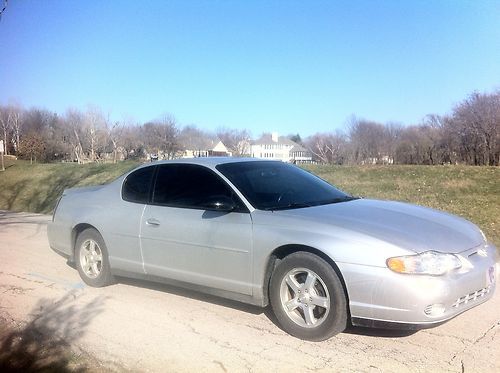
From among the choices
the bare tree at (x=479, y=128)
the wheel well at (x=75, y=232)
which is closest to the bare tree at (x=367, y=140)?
the bare tree at (x=479, y=128)

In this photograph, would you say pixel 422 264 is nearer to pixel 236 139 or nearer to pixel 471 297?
pixel 471 297

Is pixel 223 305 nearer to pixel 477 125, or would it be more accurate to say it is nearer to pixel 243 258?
pixel 243 258

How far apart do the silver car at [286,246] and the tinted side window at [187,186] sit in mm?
13

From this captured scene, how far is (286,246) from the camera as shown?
4305mm

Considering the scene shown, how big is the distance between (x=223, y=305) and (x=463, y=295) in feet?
7.65

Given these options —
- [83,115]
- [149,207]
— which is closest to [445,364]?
[149,207]

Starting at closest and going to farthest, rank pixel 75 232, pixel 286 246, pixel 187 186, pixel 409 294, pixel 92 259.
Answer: pixel 409 294, pixel 286 246, pixel 187 186, pixel 92 259, pixel 75 232

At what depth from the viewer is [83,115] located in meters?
68.9

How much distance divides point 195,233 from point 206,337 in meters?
1.03

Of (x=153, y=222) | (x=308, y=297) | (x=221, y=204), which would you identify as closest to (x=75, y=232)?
(x=153, y=222)

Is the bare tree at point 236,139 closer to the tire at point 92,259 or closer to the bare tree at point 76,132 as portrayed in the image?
the bare tree at point 76,132

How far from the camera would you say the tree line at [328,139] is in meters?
30.5

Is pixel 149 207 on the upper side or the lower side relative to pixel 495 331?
upper

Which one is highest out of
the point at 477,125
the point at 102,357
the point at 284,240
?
the point at 477,125
